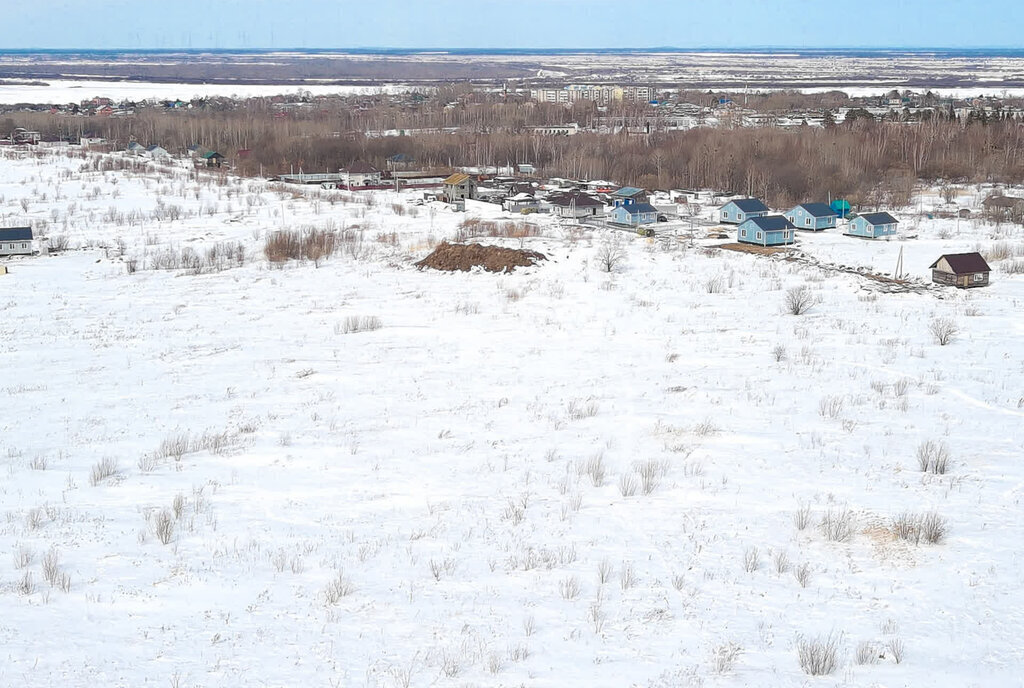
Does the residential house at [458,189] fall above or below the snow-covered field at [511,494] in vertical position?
above

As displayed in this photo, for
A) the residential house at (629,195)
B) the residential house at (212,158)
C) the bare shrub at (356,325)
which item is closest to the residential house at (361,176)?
the residential house at (212,158)

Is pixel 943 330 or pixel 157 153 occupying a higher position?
pixel 157 153

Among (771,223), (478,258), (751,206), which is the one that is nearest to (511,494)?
(478,258)

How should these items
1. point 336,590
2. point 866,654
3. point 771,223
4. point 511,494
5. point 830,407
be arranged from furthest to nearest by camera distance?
point 771,223 → point 830,407 → point 511,494 → point 336,590 → point 866,654

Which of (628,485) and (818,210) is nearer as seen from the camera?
(628,485)

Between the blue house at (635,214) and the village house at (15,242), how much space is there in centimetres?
2073

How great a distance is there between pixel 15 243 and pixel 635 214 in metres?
21.6

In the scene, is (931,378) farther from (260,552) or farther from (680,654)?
(260,552)

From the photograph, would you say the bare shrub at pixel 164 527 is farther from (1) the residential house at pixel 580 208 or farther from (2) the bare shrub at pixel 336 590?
(1) the residential house at pixel 580 208

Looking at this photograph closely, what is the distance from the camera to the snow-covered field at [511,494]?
649 centimetres

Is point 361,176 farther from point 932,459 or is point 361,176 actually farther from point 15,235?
point 932,459

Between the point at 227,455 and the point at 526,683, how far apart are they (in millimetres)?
6033

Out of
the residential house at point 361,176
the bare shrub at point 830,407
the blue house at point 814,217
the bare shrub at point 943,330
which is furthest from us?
the residential house at point 361,176

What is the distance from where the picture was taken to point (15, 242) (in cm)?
3022
